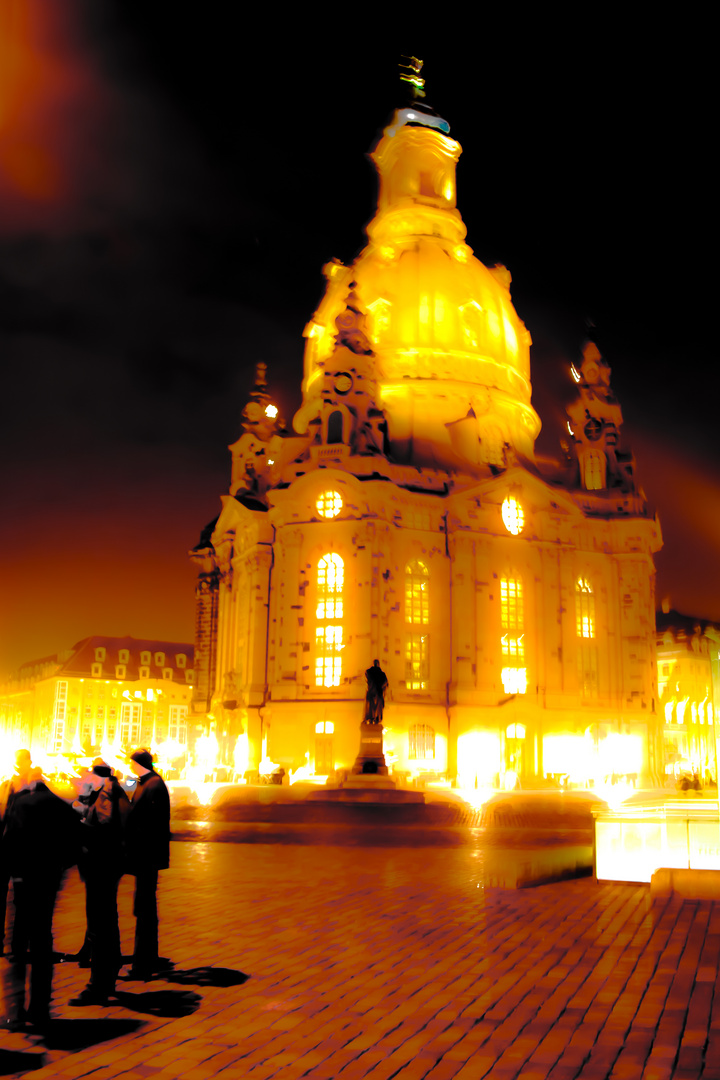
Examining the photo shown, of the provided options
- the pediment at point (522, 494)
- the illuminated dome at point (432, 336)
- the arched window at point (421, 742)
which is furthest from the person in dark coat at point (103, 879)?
the illuminated dome at point (432, 336)

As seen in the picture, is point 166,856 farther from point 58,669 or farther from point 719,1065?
point 58,669

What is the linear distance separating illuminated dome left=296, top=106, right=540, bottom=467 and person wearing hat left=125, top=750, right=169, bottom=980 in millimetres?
58881

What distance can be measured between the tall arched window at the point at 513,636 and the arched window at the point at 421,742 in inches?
237

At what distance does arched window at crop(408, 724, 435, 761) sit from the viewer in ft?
201

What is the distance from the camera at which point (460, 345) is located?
241ft

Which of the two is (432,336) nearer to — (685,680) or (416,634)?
(416,634)

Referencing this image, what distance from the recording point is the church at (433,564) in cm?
6159

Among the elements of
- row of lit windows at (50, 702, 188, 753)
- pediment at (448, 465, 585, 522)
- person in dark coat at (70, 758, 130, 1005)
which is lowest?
person in dark coat at (70, 758, 130, 1005)

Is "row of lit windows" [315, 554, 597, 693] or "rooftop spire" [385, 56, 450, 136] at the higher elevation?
"rooftop spire" [385, 56, 450, 136]

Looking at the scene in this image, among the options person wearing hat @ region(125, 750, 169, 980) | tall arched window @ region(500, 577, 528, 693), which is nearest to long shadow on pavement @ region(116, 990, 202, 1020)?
person wearing hat @ region(125, 750, 169, 980)

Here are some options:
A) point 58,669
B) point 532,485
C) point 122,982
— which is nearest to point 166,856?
point 122,982

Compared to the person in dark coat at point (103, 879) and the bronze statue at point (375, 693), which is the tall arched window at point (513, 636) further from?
the person in dark coat at point (103, 879)

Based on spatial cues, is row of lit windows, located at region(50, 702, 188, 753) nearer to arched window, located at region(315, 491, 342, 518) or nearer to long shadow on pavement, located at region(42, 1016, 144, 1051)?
arched window, located at region(315, 491, 342, 518)

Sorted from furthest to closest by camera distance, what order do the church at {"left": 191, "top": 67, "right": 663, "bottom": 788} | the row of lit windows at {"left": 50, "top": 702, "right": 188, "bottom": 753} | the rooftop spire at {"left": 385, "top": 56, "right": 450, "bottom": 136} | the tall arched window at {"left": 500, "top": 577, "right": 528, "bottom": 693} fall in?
the row of lit windows at {"left": 50, "top": 702, "right": 188, "bottom": 753} < the rooftop spire at {"left": 385, "top": 56, "right": 450, "bottom": 136} < the tall arched window at {"left": 500, "top": 577, "right": 528, "bottom": 693} < the church at {"left": 191, "top": 67, "right": 663, "bottom": 788}
